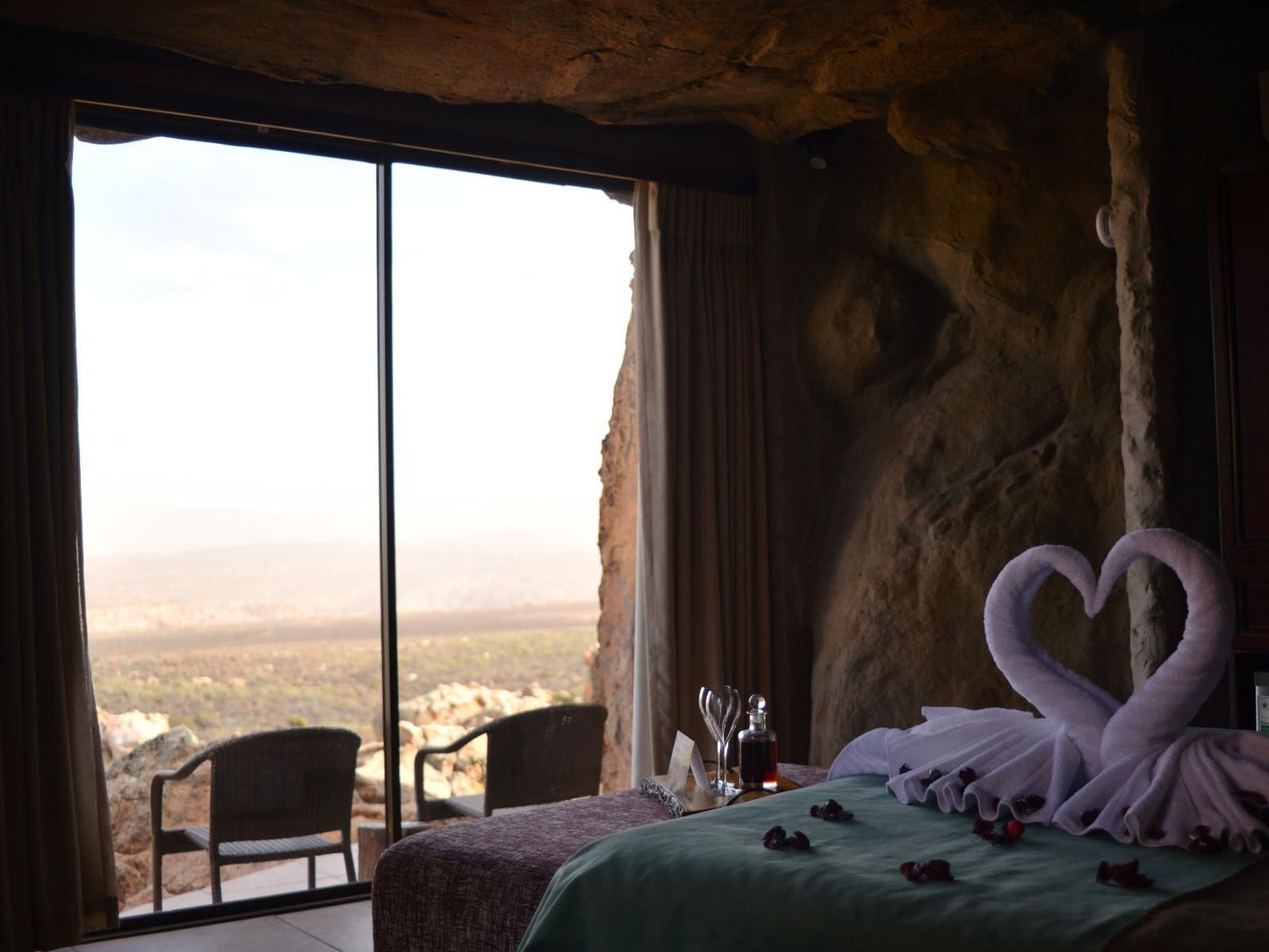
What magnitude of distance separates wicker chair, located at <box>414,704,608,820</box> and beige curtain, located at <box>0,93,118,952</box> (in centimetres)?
106

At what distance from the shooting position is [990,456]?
4.34 metres

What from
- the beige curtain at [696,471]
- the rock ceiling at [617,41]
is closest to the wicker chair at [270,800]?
the beige curtain at [696,471]

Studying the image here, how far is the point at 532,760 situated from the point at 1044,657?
233 cm

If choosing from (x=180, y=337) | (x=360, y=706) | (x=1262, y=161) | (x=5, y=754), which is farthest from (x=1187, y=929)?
(x=360, y=706)

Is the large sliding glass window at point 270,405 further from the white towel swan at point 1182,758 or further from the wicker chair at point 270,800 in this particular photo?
the white towel swan at point 1182,758

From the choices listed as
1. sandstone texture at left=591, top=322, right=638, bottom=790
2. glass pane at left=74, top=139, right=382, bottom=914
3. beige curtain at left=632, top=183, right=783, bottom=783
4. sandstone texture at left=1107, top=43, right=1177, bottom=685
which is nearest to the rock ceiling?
sandstone texture at left=1107, top=43, right=1177, bottom=685

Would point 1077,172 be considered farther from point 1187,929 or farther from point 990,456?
point 1187,929

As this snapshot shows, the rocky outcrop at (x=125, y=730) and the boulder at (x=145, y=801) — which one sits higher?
the rocky outcrop at (x=125, y=730)

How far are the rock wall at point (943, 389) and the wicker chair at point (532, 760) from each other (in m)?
0.90

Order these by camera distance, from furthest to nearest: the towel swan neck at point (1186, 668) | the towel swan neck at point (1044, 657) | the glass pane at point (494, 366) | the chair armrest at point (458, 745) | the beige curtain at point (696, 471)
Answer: the beige curtain at point (696, 471)
the glass pane at point (494, 366)
the chair armrest at point (458, 745)
the towel swan neck at point (1044, 657)
the towel swan neck at point (1186, 668)

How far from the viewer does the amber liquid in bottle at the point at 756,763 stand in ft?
8.60

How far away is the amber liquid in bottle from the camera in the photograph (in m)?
2.62

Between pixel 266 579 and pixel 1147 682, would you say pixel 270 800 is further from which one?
→ pixel 1147 682

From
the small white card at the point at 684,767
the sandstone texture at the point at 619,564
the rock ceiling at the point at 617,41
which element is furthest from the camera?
the sandstone texture at the point at 619,564
